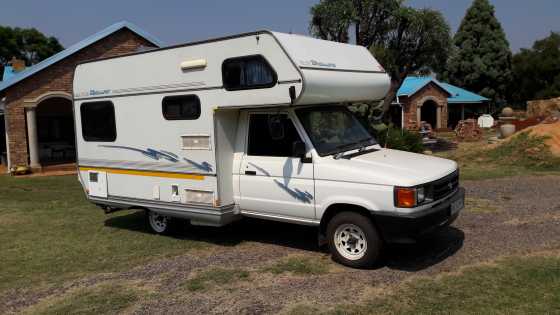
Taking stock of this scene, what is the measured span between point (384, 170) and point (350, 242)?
101 centimetres

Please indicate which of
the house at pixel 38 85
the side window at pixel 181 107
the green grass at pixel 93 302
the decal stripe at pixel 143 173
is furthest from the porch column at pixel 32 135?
the green grass at pixel 93 302

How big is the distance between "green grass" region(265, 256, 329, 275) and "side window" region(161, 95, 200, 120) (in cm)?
239

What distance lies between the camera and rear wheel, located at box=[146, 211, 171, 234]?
8.31 metres

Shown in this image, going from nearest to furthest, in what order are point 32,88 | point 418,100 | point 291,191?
point 291,191 → point 32,88 → point 418,100

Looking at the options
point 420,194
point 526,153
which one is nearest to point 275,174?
point 420,194

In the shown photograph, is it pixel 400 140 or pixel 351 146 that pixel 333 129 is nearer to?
pixel 351 146

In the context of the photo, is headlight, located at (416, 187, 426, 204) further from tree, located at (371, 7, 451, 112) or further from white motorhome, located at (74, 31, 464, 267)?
tree, located at (371, 7, 451, 112)

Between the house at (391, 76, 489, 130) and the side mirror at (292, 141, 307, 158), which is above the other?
the house at (391, 76, 489, 130)

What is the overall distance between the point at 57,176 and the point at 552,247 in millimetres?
15894

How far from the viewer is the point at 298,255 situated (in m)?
6.89

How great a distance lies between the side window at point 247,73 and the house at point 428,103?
2580cm

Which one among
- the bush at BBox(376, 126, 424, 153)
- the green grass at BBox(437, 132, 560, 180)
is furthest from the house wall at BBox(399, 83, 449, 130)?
the bush at BBox(376, 126, 424, 153)

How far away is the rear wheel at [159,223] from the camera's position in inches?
327

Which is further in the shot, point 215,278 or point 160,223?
point 160,223
